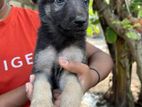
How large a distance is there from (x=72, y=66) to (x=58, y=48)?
213 mm

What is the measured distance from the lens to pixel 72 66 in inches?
117

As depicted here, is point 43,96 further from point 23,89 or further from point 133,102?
point 133,102

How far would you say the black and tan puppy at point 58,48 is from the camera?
9.45 feet

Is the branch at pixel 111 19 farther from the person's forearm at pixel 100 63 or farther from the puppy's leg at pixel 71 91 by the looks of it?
the puppy's leg at pixel 71 91

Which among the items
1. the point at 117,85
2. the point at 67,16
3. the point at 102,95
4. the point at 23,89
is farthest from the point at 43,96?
the point at 102,95

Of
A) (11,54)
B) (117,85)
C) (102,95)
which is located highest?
(11,54)

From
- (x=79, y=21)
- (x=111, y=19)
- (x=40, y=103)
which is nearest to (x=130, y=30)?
(x=111, y=19)

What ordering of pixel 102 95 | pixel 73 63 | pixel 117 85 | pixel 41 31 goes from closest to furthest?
pixel 73 63 < pixel 41 31 < pixel 117 85 < pixel 102 95

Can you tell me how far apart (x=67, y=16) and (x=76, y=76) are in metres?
0.43

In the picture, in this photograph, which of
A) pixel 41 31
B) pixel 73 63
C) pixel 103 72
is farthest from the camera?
pixel 103 72

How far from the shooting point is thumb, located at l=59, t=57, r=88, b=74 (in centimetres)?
297

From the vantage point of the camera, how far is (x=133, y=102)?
18.8 feet

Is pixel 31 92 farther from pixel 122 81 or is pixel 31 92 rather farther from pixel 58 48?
pixel 122 81

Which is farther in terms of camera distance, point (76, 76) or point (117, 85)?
point (117, 85)
